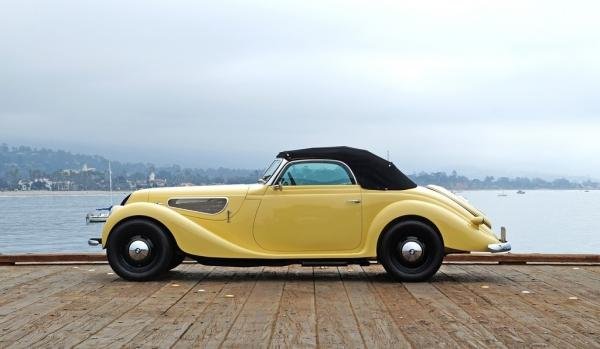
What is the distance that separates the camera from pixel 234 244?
352 inches

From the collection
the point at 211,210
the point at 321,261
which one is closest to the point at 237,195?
the point at 211,210

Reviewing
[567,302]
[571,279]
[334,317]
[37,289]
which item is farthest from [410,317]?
[37,289]

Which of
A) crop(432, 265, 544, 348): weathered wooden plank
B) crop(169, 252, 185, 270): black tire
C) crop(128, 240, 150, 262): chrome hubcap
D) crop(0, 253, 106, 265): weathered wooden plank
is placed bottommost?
crop(432, 265, 544, 348): weathered wooden plank

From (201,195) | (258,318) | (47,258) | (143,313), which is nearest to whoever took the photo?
(258,318)

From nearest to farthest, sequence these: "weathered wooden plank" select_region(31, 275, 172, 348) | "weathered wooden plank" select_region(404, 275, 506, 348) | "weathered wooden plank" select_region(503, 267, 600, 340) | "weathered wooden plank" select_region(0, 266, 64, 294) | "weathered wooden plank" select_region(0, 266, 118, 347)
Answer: "weathered wooden plank" select_region(404, 275, 506, 348), "weathered wooden plank" select_region(31, 275, 172, 348), "weathered wooden plank" select_region(0, 266, 118, 347), "weathered wooden plank" select_region(503, 267, 600, 340), "weathered wooden plank" select_region(0, 266, 64, 294)

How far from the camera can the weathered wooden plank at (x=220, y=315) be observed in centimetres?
510

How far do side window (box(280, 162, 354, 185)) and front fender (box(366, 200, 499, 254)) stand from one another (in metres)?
0.59

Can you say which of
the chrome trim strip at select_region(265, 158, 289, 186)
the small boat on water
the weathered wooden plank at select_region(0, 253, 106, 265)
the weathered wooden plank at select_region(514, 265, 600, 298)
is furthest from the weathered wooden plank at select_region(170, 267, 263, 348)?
the small boat on water

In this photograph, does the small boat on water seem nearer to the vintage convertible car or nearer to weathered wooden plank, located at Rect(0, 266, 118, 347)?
the vintage convertible car

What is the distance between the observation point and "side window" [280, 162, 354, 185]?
9000 millimetres

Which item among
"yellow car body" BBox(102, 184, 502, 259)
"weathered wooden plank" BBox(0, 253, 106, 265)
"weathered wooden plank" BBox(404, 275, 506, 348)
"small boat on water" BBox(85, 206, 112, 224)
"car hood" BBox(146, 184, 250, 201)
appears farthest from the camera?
"small boat on water" BBox(85, 206, 112, 224)

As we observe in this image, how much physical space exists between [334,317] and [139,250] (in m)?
3.51

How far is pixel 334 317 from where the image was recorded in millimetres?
6047

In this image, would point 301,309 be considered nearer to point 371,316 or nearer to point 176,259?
point 371,316
